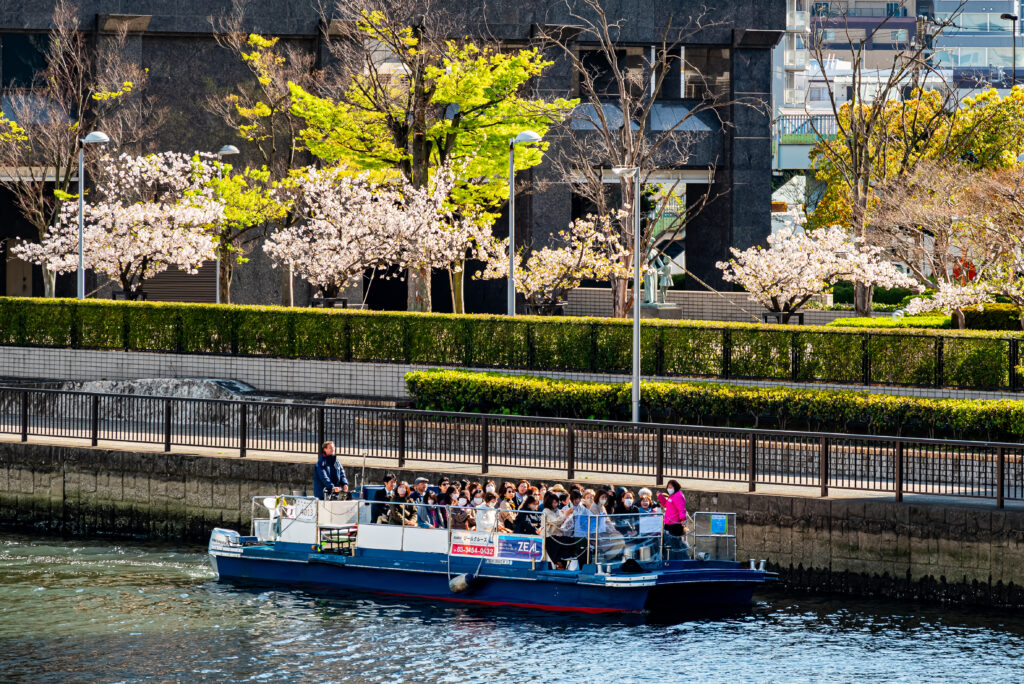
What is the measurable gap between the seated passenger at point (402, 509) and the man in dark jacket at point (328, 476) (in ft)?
3.34

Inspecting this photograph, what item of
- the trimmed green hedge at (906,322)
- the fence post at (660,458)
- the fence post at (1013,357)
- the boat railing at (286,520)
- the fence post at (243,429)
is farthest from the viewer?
the trimmed green hedge at (906,322)

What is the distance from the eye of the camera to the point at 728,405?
94.6ft

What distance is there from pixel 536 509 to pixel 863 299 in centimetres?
2437

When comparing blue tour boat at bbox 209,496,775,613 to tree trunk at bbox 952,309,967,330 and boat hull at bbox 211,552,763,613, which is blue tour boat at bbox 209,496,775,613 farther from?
tree trunk at bbox 952,309,967,330

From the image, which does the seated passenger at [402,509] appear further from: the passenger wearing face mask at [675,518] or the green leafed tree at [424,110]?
the green leafed tree at [424,110]

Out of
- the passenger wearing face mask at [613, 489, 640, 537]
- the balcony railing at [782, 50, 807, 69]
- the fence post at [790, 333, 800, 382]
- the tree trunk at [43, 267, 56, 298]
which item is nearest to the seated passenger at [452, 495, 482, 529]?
the passenger wearing face mask at [613, 489, 640, 537]

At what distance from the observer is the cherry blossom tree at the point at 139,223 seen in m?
40.3

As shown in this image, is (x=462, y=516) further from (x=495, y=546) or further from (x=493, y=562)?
(x=493, y=562)

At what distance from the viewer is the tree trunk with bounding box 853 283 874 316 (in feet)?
142

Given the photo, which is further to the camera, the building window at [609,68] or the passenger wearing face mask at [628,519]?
the building window at [609,68]

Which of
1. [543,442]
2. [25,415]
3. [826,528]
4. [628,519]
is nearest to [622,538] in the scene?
[628,519]

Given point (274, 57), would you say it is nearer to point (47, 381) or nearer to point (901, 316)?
point (47, 381)

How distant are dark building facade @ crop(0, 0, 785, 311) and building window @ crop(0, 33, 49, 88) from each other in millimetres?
45

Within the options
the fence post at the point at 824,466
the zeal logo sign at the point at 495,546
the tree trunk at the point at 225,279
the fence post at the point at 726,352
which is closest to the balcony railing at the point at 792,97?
the tree trunk at the point at 225,279
